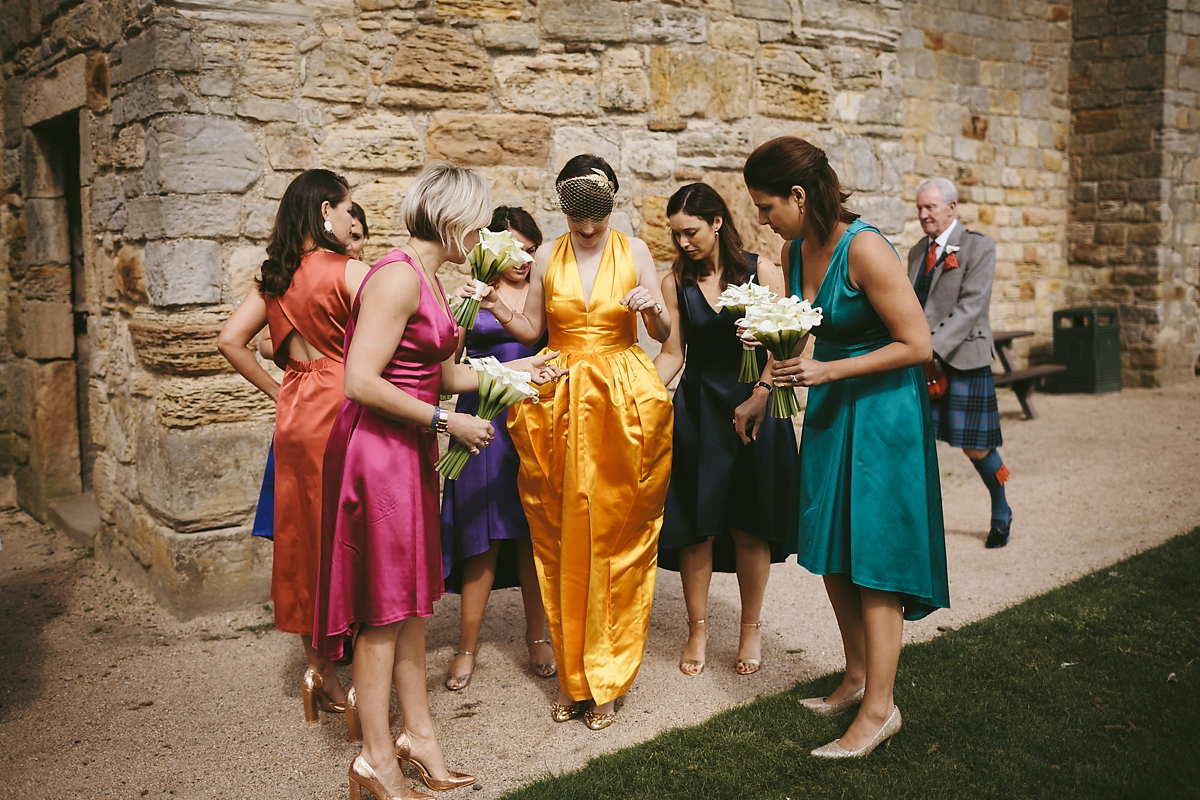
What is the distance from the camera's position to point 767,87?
19.7ft

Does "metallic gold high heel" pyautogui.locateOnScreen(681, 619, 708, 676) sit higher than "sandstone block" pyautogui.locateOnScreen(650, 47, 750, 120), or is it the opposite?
"sandstone block" pyautogui.locateOnScreen(650, 47, 750, 120)

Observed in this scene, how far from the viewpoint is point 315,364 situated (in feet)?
11.4

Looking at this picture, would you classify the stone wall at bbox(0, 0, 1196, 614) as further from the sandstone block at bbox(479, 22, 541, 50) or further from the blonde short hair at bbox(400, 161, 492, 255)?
the blonde short hair at bbox(400, 161, 492, 255)

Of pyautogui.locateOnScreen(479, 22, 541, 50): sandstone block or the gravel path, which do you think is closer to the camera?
the gravel path

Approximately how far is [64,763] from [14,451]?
461cm

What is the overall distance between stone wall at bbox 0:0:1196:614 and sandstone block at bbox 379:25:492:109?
0.04ft

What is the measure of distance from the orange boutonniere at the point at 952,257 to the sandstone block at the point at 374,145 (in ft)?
10.5

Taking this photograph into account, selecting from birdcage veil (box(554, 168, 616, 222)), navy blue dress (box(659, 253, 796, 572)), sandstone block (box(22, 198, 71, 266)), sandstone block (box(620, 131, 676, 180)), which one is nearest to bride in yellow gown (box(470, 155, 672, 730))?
birdcage veil (box(554, 168, 616, 222))

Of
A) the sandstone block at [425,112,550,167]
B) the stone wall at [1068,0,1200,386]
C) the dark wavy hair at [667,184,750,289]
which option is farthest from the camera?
the stone wall at [1068,0,1200,386]

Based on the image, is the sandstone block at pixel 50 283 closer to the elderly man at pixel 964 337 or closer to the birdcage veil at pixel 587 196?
the birdcage veil at pixel 587 196

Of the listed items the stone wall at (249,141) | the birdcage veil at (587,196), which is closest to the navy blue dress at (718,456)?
the birdcage veil at (587,196)

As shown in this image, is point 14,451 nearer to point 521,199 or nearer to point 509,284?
point 521,199

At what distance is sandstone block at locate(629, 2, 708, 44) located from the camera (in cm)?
Result: 553

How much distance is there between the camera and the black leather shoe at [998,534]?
5.48 meters
